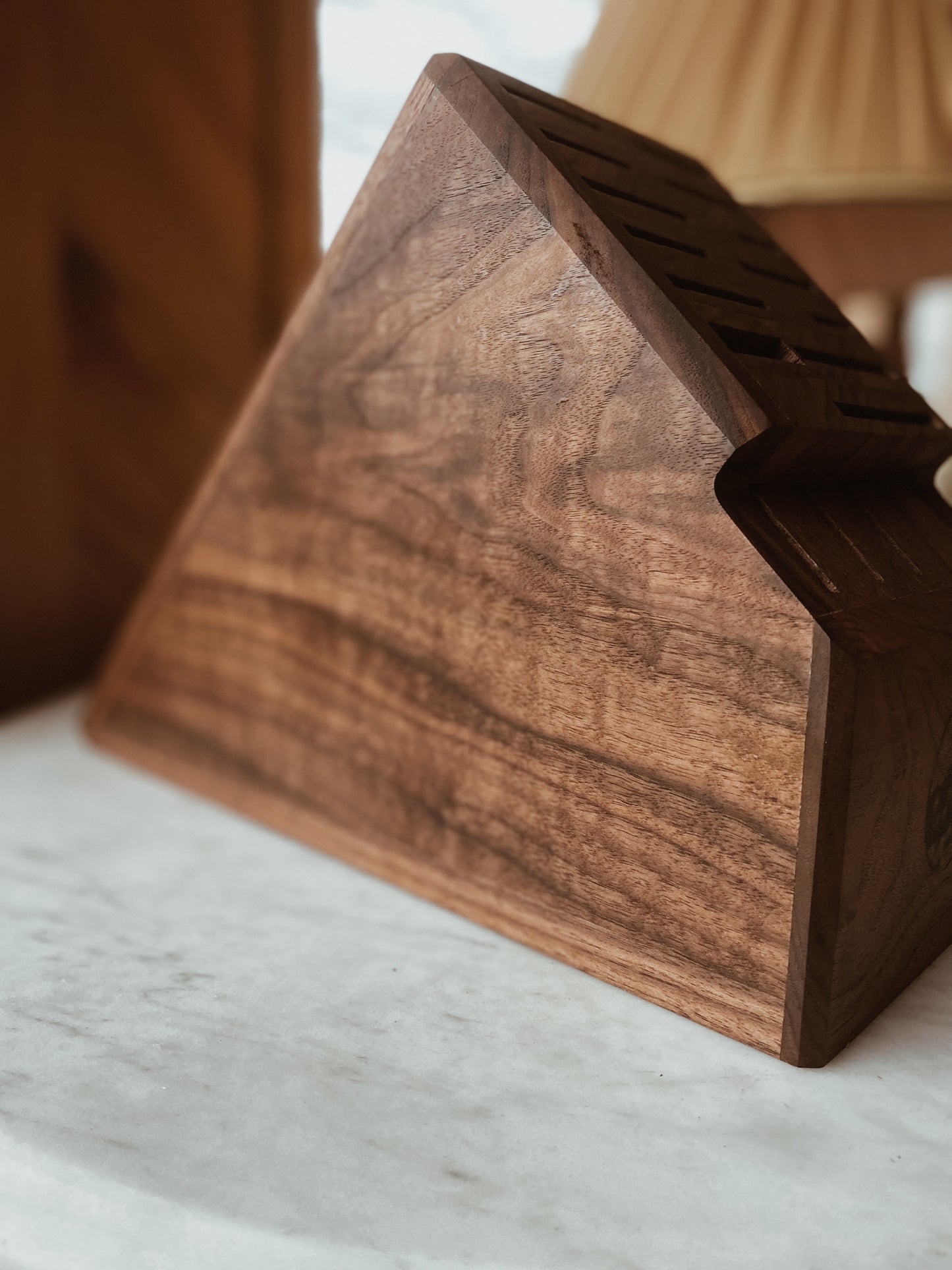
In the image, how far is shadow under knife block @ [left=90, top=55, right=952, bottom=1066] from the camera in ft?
1.30

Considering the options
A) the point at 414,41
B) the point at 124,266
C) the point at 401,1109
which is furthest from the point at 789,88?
the point at 401,1109

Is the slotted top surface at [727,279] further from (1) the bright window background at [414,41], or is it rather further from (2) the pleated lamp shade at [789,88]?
(1) the bright window background at [414,41]

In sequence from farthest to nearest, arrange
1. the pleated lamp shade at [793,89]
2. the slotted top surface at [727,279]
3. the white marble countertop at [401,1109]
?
1. the pleated lamp shade at [793,89]
2. the slotted top surface at [727,279]
3. the white marble countertop at [401,1109]

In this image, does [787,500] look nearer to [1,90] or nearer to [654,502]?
[654,502]

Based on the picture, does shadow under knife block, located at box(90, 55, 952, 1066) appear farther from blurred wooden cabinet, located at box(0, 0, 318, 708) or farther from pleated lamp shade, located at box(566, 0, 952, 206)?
blurred wooden cabinet, located at box(0, 0, 318, 708)

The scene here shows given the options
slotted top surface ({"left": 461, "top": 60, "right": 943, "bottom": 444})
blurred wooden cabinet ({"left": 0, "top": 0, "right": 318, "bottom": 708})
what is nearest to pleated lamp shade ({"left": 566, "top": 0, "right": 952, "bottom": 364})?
slotted top surface ({"left": 461, "top": 60, "right": 943, "bottom": 444})

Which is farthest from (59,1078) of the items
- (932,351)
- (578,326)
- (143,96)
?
(932,351)

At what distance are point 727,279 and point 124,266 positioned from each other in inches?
23.1

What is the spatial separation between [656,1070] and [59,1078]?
0.72ft

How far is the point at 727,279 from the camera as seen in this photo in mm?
490

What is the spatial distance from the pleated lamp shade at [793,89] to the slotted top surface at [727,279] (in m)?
0.13

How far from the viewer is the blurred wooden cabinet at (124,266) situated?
0.80 m

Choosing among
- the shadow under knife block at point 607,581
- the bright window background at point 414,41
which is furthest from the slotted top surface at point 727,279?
the bright window background at point 414,41

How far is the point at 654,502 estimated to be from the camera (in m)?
0.42
